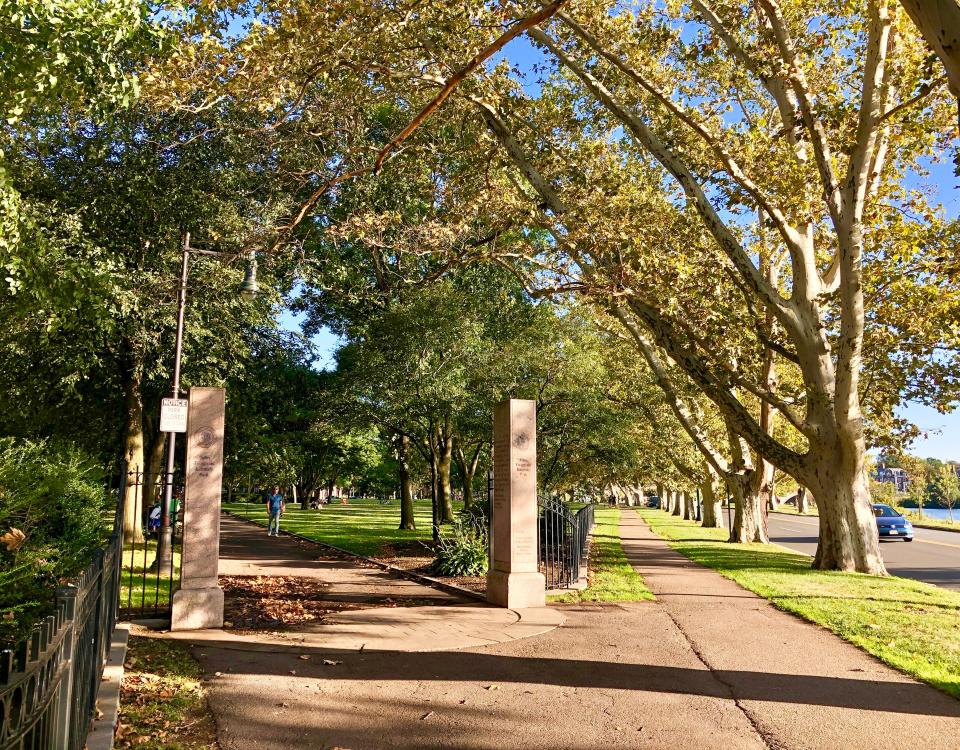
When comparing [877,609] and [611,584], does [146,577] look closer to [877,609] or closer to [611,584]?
[611,584]

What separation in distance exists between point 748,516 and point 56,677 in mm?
26141

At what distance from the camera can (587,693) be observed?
671 centimetres

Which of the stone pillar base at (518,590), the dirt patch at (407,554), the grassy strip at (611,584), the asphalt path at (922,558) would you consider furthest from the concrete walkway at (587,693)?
the asphalt path at (922,558)

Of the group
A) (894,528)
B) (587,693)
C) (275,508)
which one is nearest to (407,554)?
(275,508)

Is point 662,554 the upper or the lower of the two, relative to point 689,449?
lower

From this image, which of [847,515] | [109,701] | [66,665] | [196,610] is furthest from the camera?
[847,515]

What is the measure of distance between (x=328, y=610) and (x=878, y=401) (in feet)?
50.0

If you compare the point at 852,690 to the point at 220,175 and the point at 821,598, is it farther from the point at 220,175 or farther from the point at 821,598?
the point at 220,175

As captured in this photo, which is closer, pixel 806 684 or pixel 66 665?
pixel 66 665

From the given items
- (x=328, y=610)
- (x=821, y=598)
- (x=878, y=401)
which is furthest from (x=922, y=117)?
(x=328, y=610)

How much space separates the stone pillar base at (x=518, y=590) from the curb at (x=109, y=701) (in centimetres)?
563

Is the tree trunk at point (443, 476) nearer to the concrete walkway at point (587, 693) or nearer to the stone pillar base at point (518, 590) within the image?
the stone pillar base at point (518, 590)

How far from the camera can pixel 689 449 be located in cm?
3497

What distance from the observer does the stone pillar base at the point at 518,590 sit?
1152cm
